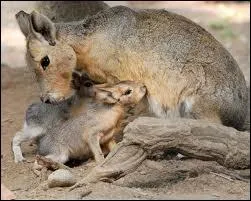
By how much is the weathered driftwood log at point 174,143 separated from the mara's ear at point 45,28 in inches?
53.6

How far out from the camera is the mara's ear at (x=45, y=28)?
6.96 metres

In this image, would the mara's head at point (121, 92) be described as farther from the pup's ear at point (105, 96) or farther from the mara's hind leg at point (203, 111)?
the mara's hind leg at point (203, 111)

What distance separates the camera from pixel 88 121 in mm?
7238

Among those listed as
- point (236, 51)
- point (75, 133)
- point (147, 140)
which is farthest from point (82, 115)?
point (236, 51)

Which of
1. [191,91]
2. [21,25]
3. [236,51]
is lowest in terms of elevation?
[236,51]

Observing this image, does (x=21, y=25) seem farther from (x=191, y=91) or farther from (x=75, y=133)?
(x=191, y=91)

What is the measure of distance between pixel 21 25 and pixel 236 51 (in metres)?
6.64

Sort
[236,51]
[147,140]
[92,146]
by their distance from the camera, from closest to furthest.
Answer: [147,140]
[92,146]
[236,51]

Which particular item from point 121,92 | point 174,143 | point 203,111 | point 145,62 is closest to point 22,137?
point 121,92

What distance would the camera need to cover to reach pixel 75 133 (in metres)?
7.25

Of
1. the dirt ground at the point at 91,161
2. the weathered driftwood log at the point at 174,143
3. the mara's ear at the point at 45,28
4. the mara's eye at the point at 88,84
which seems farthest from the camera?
the mara's eye at the point at 88,84

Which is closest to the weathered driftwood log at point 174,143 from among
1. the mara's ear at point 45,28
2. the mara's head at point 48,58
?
the mara's head at point 48,58

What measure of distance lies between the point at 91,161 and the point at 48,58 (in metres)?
1.08

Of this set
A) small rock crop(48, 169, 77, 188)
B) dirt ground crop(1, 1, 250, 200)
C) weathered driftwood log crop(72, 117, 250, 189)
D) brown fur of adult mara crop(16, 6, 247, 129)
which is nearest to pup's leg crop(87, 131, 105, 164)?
dirt ground crop(1, 1, 250, 200)
